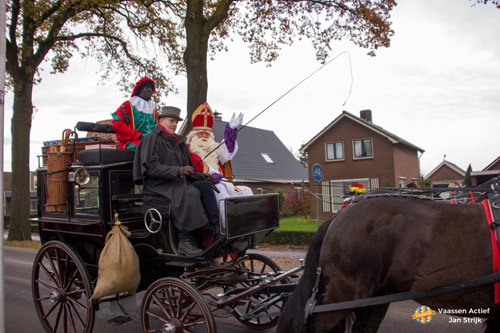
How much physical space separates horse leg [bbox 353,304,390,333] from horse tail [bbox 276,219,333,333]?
1.50 ft

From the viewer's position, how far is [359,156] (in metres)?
22.6

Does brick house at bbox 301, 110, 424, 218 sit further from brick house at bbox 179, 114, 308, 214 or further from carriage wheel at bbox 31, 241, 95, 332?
carriage wheel at bbox 31, 241, 95, 332

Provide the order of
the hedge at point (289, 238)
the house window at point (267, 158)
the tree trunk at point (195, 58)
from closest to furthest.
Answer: the tree trunk at point (195, 58) < the hedge at point (289, 238) < the house window at point (267, 158)

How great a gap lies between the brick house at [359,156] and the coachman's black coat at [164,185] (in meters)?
17.5

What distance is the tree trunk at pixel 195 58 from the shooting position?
8.52 m

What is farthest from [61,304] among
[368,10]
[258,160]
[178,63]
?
[258,160]

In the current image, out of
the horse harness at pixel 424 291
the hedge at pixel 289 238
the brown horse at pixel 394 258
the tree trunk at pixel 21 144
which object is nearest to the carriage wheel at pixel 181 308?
the brown horse at pixel 394 258

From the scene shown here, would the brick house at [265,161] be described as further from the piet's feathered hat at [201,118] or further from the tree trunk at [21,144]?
the piet's feathered hat at [201,118]

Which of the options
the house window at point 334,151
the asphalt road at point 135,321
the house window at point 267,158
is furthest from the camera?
the house window at point 267,158

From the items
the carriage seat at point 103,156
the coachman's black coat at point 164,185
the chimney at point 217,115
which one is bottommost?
the coachman's black coat at point 164,185

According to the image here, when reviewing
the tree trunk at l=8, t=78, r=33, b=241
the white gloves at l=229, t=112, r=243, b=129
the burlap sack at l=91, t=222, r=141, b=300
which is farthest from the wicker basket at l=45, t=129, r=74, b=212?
the tree trunk at l=8, t=78, r=33, b=241

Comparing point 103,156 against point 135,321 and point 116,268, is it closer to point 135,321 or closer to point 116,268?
point 116,268

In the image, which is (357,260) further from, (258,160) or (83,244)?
(258,160)

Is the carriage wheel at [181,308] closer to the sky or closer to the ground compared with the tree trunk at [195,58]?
closer to the ground
